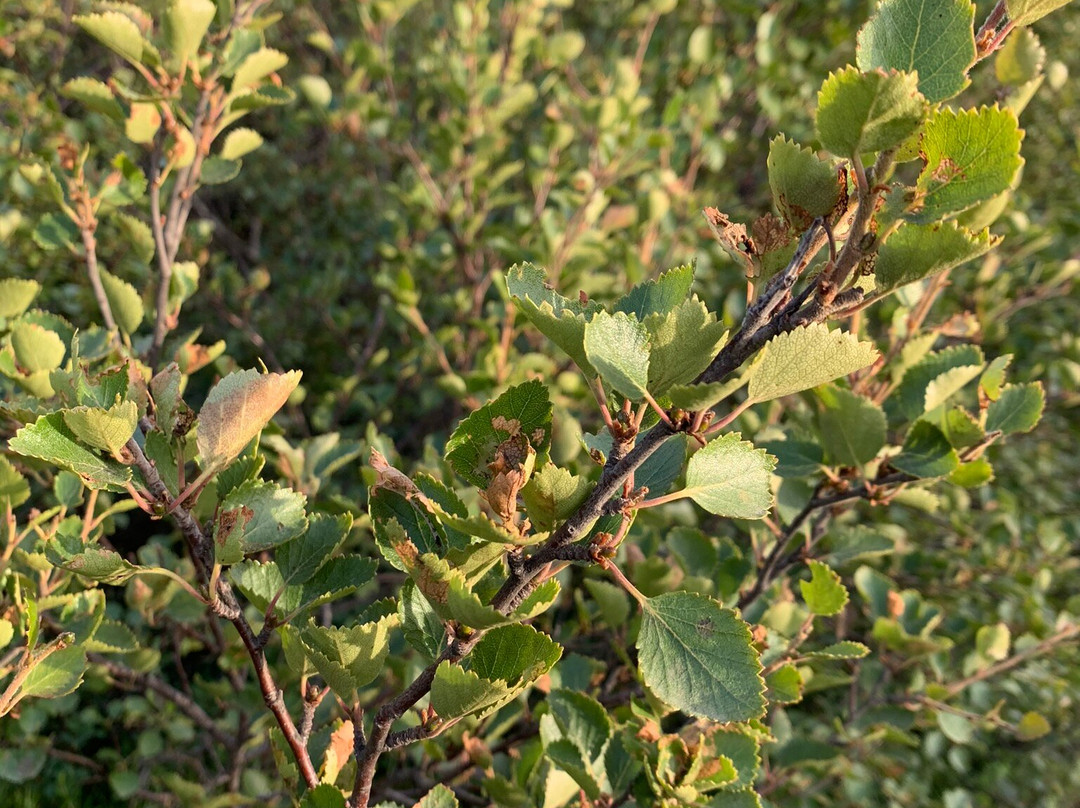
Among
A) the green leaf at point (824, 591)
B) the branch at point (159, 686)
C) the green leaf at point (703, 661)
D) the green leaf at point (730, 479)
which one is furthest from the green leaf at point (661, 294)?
the branch at point (159, 686)

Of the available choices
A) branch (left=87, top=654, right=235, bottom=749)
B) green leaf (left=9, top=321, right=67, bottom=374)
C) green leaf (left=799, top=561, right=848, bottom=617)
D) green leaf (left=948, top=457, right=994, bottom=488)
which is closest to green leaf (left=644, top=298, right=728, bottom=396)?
green leaf (left=799, top=561, right=848, bottom=617)

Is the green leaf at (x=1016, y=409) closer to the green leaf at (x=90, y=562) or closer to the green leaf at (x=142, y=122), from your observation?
the green leaf at (x=90, y=562)

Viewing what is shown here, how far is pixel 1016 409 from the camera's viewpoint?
907mm

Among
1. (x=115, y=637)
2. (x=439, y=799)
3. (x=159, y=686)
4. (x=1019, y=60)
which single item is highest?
(x=1019, y=60)

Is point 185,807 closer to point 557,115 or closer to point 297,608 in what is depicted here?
point 297,608

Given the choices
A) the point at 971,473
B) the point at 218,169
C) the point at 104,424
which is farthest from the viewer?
the point at 218,169

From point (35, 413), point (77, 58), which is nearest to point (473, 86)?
point (35, 413)

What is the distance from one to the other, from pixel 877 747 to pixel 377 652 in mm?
1532

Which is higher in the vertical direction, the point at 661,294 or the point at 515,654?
the point at 661,294

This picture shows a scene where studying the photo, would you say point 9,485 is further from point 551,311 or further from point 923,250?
point 923,250

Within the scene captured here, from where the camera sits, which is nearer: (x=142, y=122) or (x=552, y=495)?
(x=552, y=495)

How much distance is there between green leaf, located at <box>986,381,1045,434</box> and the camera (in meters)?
0.89

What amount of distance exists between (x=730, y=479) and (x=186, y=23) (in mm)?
918

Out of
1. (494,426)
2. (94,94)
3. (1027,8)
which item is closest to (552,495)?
(494,426)
